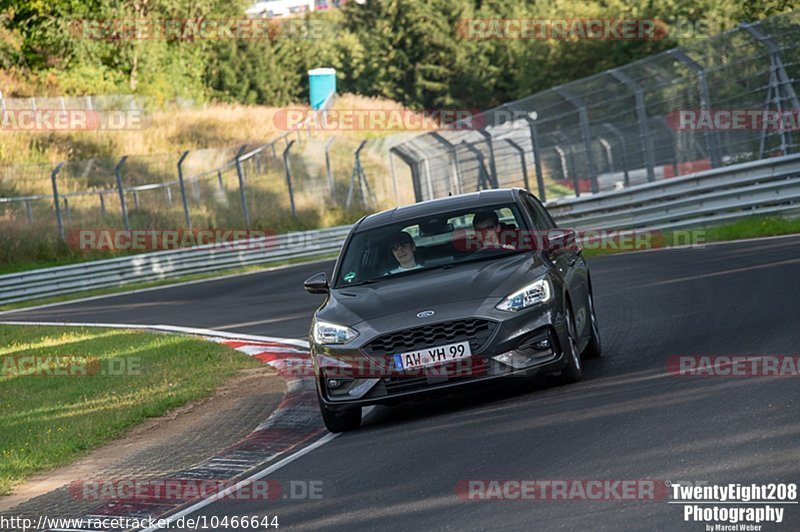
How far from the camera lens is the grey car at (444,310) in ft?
29.9

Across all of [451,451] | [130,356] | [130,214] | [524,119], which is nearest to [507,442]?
[451,451]

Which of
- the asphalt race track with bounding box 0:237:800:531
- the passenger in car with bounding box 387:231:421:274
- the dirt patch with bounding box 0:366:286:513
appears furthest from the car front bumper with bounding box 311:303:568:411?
the dirt patch with bounding box 0:366:286:513

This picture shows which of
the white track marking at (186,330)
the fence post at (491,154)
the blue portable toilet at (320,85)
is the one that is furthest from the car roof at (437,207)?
the blue portable toilet at (320,85)

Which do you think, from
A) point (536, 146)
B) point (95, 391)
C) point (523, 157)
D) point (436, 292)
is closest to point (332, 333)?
point (436, 292)

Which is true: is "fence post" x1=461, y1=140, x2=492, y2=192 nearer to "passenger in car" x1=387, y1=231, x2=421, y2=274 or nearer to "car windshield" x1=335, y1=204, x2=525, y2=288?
"car windshield" x1=335, y1=204, x2=525, y2=288

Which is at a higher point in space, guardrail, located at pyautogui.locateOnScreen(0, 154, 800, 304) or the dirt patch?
the dirt patch

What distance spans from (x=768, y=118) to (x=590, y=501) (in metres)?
17.6

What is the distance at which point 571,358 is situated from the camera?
9.54 m

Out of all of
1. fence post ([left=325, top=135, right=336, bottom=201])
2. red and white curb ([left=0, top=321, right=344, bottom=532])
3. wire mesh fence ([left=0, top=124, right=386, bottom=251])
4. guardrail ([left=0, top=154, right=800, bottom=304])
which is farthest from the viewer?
fence post ([left=325, top=135, right=336, bottom=201])

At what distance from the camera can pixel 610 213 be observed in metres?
25.3

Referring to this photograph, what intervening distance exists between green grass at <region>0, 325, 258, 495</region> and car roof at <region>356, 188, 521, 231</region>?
2876 millimetres

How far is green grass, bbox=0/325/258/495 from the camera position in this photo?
11.0m

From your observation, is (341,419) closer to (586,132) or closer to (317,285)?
(317,285)

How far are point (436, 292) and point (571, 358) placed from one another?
3.54 ft
